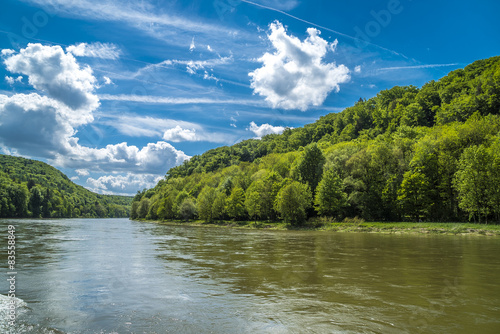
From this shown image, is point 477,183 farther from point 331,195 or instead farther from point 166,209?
point 166,209

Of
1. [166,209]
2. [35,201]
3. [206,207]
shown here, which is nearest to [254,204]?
[206,207]

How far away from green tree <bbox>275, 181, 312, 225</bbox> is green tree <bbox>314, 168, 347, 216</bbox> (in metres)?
3.79

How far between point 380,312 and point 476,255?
1909 cm

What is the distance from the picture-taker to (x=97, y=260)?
887 inches

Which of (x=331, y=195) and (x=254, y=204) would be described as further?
(x=254, y=204)

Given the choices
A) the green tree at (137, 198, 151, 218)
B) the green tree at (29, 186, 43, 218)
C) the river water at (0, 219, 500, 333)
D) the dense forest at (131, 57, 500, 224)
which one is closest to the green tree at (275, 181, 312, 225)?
the dense forest at (131, 57, 500, 224)

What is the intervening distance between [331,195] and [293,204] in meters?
9.14

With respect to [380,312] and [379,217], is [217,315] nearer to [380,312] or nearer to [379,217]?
[380,312]

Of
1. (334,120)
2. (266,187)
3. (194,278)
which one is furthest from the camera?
(334,120)

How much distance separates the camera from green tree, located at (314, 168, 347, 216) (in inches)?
2734

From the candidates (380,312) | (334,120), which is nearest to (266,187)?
(380,312)

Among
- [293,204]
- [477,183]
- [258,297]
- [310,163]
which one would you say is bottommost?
[258,297]

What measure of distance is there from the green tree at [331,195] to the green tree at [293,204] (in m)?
3.79

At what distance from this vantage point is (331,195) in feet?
230
